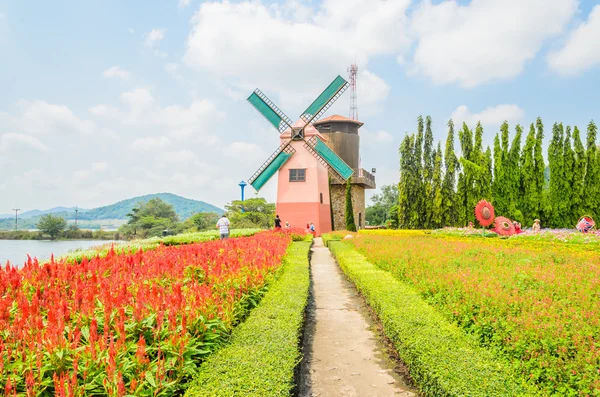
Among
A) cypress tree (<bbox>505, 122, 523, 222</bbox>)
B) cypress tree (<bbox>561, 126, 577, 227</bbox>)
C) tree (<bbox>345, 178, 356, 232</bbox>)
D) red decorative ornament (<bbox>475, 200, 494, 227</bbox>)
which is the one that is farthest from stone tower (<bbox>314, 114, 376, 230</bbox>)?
cypress tree (<bbox>561, 126, 577, 227</bbox>)

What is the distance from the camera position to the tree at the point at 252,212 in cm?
4131

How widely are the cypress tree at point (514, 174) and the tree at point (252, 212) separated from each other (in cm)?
2273

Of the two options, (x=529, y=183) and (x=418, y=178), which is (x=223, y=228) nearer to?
(x=418, y=178)

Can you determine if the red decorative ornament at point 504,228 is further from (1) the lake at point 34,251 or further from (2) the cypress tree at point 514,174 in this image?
(1) the lake at point 34,251

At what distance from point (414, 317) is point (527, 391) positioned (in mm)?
2176

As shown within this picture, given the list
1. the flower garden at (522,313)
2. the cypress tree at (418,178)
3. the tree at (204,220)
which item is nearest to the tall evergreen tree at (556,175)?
the cypress tree at (418,178)

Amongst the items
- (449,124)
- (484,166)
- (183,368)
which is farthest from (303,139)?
(183,368)

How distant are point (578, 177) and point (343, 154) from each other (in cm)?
1565

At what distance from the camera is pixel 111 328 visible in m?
3.84

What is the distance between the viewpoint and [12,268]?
17.7ft

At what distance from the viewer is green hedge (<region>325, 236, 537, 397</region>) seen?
334 cm

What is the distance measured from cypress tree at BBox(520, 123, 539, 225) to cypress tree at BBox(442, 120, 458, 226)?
14.6 feet

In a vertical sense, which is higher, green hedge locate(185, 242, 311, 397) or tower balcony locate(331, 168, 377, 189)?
tower balcony locate(331, 168, 377, 189)

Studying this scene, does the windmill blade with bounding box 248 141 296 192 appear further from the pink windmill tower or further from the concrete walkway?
the concrete walkway
